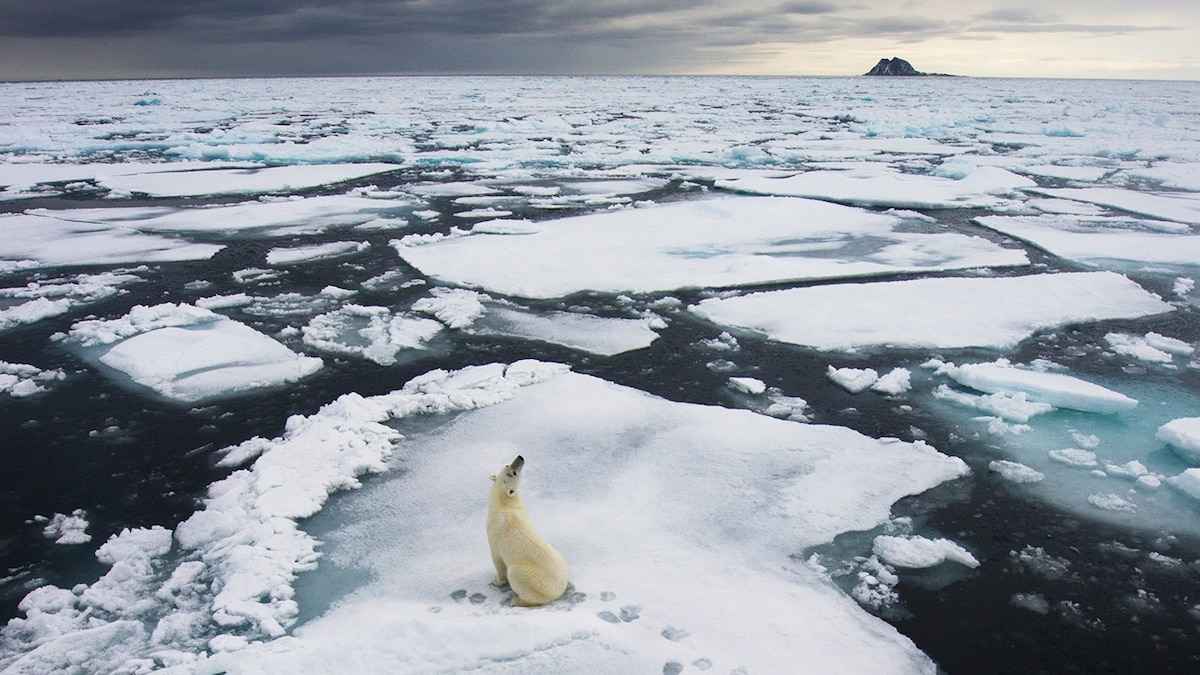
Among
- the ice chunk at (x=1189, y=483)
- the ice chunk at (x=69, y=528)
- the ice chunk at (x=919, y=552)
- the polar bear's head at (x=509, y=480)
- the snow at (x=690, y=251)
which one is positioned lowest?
the ice chunk at (x=69, y=528)

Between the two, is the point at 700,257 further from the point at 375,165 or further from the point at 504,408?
the point at 375,165

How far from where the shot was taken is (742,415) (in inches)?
181

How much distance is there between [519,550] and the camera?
280cm

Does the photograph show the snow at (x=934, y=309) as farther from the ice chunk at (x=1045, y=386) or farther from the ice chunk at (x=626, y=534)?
the ice chunk at (x=626, y=534)

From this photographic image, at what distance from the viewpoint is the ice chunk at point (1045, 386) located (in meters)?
4.64

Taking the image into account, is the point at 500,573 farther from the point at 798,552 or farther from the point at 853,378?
the point at 853,378

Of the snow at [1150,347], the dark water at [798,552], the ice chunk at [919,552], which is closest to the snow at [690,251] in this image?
the dark water at [798,552]

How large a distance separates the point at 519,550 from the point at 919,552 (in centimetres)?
177

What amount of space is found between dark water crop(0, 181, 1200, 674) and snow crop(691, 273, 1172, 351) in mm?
225

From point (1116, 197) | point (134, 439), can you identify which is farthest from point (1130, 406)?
point (1116, 197)

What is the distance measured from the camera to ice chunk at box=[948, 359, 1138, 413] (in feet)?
15.2

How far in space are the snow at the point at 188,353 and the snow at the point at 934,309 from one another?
11.2 ft

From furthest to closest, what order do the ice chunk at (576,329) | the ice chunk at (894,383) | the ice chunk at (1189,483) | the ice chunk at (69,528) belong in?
the ice chunk at (576,329)
the ice chunk at (894,383)
the ice chunk at (1189,483)
the ice chunk at (69,528)

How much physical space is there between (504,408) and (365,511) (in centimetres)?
125
